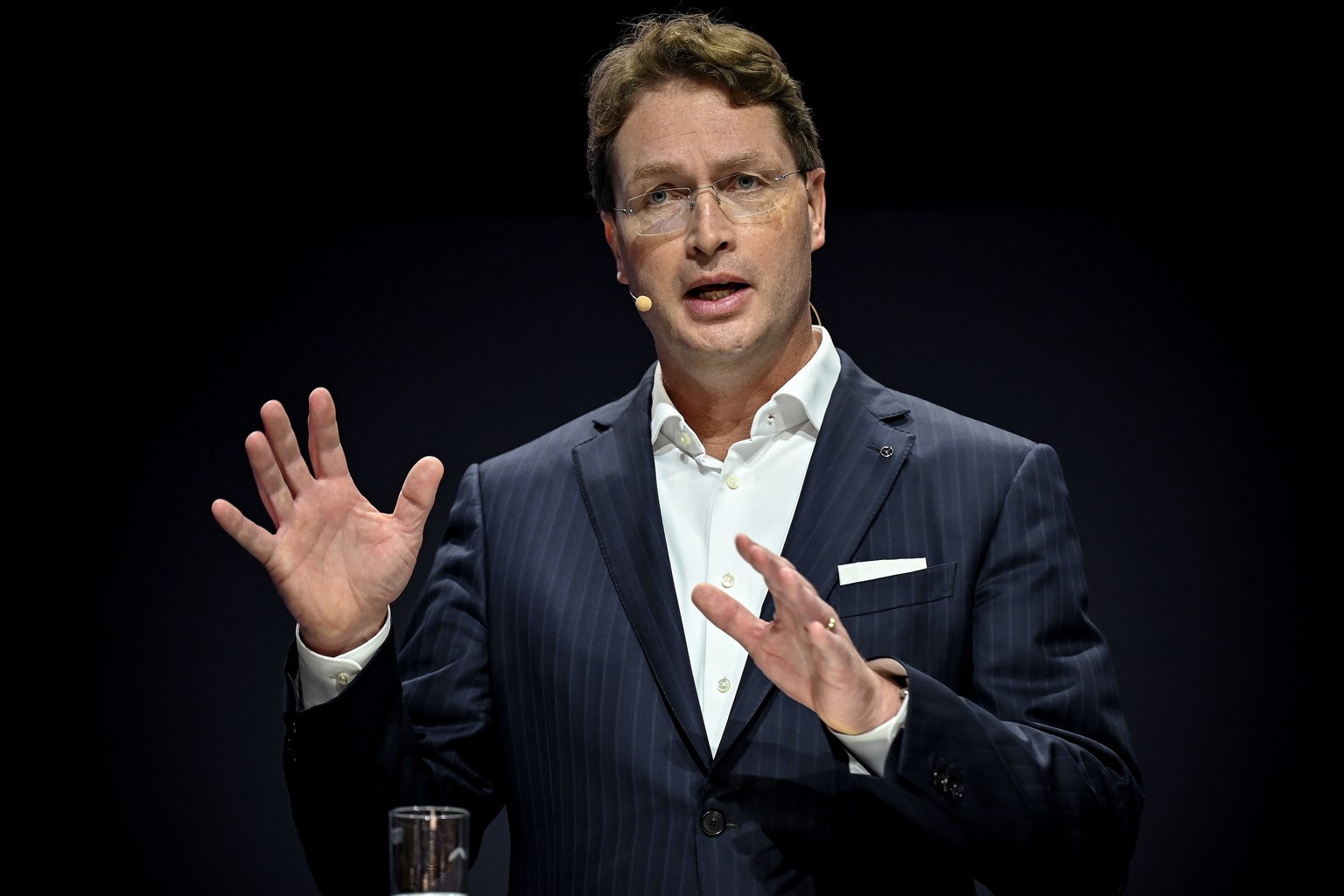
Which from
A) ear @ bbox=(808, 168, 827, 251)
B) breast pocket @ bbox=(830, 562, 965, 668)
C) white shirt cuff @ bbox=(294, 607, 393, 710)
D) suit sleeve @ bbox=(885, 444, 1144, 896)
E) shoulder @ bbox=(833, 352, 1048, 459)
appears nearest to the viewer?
suit sleeve @ bbox=(885, 444, 1144, 896)

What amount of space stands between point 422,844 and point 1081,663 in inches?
38.1

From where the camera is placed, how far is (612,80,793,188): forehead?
6.99ft

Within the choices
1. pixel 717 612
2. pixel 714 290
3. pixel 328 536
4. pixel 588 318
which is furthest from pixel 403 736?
pixel 588 318

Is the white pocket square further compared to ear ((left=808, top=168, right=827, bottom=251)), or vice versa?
ear ((left=808, top=168, right=827, bottom=251))

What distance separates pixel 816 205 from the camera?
91.7 inches

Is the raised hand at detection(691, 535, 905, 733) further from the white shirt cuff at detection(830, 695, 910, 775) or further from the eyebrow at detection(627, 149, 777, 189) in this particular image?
the eyebrow at detection(627, 149, 777, 189)

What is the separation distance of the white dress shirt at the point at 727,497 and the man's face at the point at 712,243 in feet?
0.30

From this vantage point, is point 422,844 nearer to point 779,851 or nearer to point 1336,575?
point 779,851

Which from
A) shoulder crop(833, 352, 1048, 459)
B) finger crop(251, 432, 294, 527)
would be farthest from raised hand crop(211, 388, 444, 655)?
shoulder crop(833, 352, 1048, 459)

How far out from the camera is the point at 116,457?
3.35m

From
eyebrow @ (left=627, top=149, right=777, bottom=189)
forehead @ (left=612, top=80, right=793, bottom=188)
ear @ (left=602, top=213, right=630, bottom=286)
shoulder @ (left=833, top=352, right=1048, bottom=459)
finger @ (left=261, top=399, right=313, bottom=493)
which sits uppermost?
forehead @ (left=612, top=80, right=793, bottom=188)

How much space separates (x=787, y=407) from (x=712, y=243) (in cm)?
28

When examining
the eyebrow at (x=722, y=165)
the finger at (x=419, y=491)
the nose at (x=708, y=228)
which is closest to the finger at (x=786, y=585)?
the finger at (x=419, y=491)

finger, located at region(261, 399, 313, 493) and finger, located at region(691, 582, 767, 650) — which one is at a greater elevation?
finger, located at region(261, 399, 313, 493)
